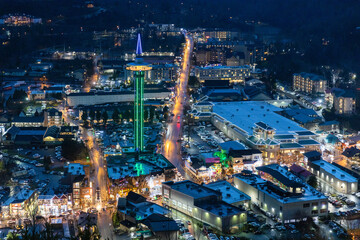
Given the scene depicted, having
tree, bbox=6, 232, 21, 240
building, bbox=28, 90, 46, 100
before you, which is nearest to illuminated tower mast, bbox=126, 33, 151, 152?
tree, bbox=6, 232, 21, 240

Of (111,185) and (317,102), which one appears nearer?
(111,185)

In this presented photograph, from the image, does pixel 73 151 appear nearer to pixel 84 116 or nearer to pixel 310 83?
pixel 84 116

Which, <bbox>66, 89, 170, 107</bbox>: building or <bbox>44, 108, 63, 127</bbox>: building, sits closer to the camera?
<bbox>44, 108, 63, 127</bbox>: building

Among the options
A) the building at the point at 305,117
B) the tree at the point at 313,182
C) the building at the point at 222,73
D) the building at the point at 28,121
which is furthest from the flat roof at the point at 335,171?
the building at the point at 222,73

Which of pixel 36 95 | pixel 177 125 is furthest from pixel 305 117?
pixel 36 95

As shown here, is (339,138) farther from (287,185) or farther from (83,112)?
(83,112)

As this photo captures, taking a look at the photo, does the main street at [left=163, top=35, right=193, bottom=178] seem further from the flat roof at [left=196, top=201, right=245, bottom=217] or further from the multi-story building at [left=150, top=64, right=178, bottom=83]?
the flat roof at [left=196, top=201, right=245, bottom=217]

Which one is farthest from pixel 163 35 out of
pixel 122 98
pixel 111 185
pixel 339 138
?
pixel 111 185
